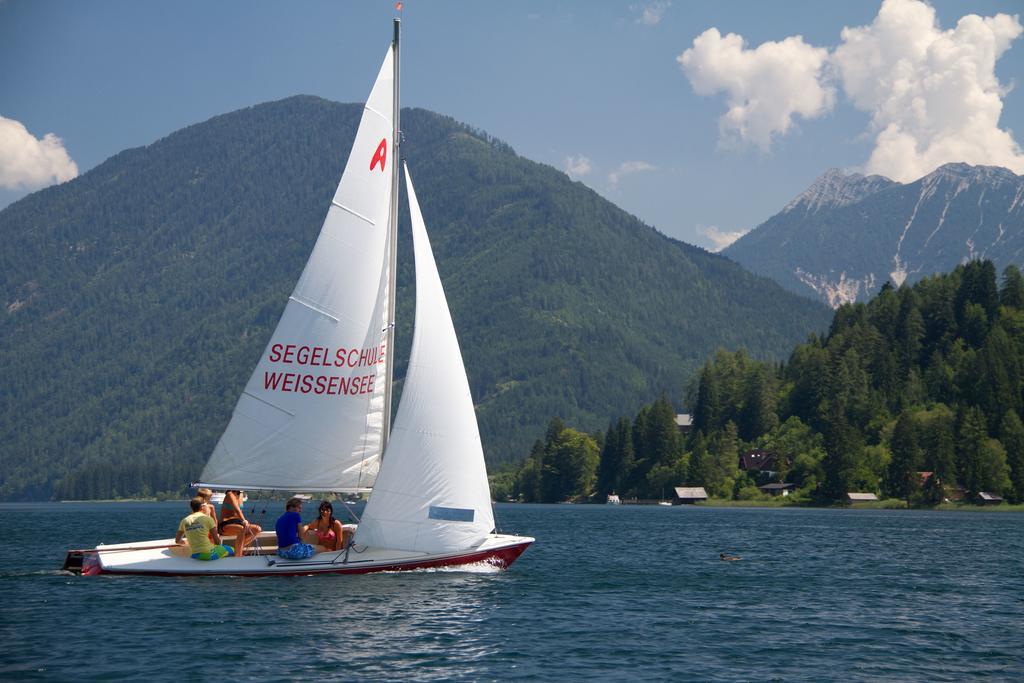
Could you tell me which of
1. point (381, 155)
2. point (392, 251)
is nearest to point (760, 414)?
point (392, 251)

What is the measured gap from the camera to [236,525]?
42469 millimetres

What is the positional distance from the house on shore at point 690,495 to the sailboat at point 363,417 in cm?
13846

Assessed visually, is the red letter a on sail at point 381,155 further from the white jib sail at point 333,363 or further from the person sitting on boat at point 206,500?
the person sitting on boat at point 206,500

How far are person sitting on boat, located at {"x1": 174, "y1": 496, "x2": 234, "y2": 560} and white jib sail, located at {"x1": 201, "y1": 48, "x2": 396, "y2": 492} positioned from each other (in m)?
1.40

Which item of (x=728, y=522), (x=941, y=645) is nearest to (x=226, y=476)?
(x=941, y=645)

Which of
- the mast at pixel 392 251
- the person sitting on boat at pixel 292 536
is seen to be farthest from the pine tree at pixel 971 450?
the person sitting on boat at pixel 292 536

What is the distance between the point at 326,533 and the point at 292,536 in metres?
1.37

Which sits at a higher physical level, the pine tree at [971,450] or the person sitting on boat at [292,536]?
the pine tree at [971,450]

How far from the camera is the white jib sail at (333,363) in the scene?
138 feet

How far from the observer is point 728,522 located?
11731 cm

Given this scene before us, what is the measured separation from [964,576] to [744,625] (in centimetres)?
2166

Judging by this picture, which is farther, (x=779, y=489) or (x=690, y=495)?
(x=690, y=495)

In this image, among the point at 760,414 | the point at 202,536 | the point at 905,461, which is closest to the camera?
the point at 202,536

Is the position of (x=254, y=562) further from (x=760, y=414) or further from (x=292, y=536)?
(x=760, y=414)
